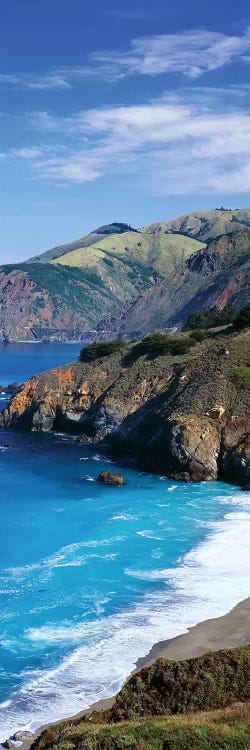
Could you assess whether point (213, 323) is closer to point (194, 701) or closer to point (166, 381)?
point (166, 381)

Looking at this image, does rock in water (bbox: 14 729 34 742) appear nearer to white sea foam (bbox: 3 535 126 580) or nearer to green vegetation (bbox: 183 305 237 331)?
white sea foam (bbox: 3 535 126 580)

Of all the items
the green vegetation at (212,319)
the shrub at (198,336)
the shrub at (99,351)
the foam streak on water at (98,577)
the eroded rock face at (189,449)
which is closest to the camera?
the foam streak on water at (98,577)

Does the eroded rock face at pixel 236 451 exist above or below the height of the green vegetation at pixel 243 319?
below

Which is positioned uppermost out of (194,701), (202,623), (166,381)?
(166,381)

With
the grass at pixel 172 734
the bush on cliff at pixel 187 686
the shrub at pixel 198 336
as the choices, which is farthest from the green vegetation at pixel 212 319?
the grass at pixel 172 734

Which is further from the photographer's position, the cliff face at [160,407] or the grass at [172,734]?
the cliff face at [160,407]

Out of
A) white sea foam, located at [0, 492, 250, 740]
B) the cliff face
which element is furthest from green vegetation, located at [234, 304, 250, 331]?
white sea foam, located at [0, 492, 250, 740]

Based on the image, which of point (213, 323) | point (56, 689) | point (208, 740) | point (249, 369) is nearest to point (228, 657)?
point (208, 740)

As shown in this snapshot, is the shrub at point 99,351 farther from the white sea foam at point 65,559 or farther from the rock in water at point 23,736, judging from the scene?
the rock in water at point 23,736
